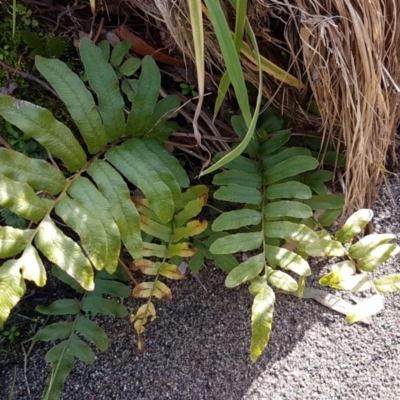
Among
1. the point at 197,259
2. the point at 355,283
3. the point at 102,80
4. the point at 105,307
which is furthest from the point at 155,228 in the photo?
the point at 355,283

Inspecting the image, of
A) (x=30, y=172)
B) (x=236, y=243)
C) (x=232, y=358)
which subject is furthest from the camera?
(x=232, y=358)

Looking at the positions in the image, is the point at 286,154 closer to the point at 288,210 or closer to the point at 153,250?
the point at 288,210

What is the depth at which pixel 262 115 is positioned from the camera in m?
1.18

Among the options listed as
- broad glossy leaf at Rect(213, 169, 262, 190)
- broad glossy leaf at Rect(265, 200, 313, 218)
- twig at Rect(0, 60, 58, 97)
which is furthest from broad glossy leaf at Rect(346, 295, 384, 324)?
twig at Rect(0, 60, 58, 97)

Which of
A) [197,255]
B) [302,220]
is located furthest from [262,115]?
[197,255]

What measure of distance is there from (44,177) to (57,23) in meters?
0.45

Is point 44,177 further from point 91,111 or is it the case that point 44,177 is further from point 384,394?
point 384,394

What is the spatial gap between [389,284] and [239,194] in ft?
1.19

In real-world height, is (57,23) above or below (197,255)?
above

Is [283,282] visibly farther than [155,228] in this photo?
No

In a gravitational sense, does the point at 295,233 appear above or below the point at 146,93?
below

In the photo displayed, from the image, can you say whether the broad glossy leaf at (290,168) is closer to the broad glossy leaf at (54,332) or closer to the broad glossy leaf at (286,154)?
the broad glossy leaf at (286,154)

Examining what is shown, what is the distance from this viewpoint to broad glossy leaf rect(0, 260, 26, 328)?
2.71ft

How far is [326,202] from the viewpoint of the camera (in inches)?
44.8
